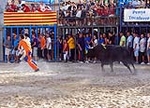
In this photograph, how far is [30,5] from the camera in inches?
1170

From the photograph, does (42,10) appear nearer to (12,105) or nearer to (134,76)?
(134,76)

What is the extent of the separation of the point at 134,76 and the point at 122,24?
8.84 meters

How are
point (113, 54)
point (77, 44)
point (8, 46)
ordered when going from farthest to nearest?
point (8, 46)
point (77, 44)
point (113, 54)

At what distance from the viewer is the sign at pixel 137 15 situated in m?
Answer: 25.6

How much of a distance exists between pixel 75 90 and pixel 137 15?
12.9m

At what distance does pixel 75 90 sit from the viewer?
13.6 metres

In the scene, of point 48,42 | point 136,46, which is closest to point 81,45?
point 48,42

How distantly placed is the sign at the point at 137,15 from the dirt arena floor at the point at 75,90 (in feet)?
22.6

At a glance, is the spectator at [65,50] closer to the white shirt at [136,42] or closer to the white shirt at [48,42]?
the white shirt at [48,42]

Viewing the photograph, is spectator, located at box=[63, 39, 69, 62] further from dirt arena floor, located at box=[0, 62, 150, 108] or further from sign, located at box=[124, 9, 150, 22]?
dirt arena floor, located at box=[0, 62, 150, 108]

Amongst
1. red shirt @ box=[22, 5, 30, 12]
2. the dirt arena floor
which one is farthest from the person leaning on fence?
the dirt arena floor

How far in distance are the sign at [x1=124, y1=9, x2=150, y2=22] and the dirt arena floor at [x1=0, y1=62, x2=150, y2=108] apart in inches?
271

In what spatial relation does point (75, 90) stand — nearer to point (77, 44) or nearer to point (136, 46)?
point (136, 46)

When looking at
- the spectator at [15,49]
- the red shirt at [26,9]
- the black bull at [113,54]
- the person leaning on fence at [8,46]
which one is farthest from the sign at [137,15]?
the black bull at [113,54]
